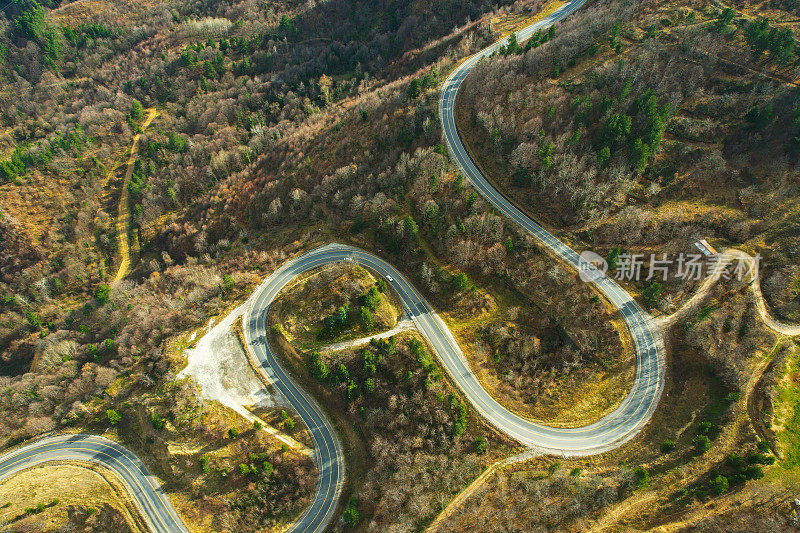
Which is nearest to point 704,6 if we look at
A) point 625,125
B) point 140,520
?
point 625,125

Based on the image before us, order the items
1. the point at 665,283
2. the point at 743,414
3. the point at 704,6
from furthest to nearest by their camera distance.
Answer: the point at 704,6 < the point at 665,283 < the point at 743,414

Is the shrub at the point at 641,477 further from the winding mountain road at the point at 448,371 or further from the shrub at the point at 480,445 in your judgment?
the shrub at the point at 480,445

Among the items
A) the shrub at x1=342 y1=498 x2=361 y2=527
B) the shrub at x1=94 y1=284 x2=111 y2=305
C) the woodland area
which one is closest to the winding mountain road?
the woodland area

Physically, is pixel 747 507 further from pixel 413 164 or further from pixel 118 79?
pixel 118 79

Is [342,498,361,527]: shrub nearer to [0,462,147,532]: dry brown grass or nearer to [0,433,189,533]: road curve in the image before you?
[0,433,189,533]: road curve

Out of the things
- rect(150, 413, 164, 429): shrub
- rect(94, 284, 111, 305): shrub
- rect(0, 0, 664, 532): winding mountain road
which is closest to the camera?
rect(0, 0, 664, 532): winding mountain road

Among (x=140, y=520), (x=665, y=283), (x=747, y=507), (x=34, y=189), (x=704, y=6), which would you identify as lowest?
(x=747, y=507)
